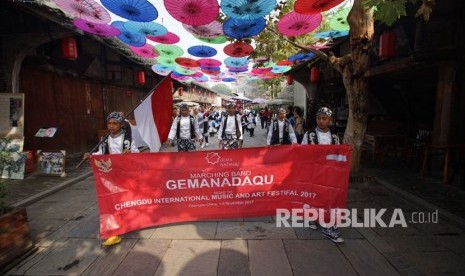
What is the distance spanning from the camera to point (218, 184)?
4359mm

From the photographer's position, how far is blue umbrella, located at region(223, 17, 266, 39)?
765cm

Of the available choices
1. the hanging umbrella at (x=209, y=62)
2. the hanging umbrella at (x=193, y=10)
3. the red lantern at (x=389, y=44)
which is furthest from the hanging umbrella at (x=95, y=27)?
the red lantern at (x=389, y=44)

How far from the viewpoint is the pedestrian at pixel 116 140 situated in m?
4.37

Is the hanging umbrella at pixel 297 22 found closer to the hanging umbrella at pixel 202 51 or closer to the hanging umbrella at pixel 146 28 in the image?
the hanging umbrella at pixel 146 28

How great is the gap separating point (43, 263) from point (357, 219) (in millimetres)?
5011

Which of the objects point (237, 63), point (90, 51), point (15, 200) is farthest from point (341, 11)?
point (90, 51)

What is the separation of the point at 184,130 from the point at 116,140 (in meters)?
3.54

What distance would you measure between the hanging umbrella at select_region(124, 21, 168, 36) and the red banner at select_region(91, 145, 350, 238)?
577 centimetres

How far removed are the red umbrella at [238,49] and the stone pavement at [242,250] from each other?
282 inches

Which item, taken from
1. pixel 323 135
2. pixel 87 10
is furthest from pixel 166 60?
pixel 323 135

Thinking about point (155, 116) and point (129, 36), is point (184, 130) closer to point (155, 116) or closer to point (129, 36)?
point (155, 116)

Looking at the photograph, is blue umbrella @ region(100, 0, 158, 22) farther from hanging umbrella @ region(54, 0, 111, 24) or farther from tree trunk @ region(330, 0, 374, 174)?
tree trunk @ region(330, 0, 374, 174)

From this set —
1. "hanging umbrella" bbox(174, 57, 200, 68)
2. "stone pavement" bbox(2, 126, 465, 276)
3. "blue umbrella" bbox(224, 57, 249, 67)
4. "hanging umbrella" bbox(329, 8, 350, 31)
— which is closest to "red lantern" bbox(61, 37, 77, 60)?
"hanging umbrella" bbox(174, 57, 200, 68)

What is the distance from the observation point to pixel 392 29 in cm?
931
